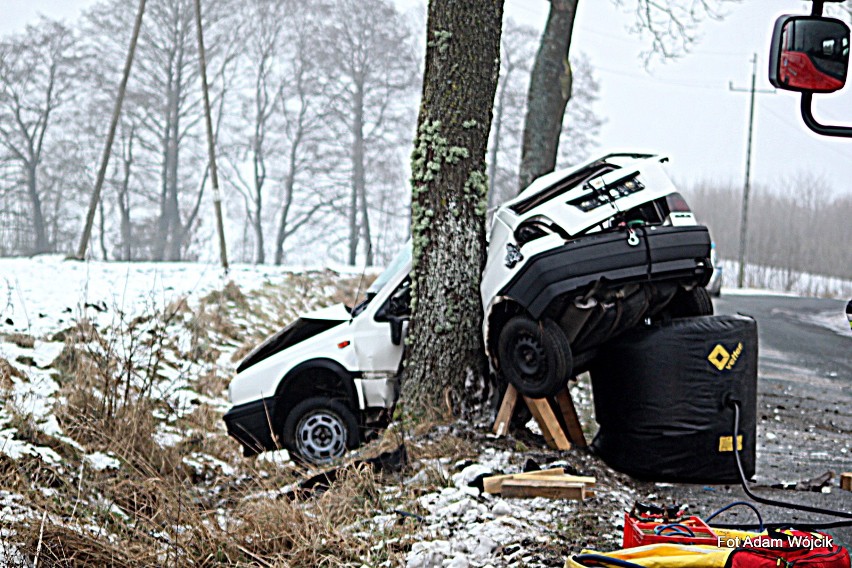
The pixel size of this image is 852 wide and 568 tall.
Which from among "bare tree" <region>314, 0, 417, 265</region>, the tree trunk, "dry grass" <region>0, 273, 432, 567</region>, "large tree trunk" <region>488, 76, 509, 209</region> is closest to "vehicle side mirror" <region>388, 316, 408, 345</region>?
"dry grass" <region>0, 273, 432, 567</region>

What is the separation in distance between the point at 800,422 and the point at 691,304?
322 cm

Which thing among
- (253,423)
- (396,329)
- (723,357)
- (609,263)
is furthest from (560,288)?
(253,423)

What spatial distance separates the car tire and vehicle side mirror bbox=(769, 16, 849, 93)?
269 centimetres

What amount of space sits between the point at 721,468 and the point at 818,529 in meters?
1.09

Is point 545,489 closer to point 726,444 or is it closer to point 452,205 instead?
point 726,444

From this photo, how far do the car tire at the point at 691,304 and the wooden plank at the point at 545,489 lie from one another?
1.75m

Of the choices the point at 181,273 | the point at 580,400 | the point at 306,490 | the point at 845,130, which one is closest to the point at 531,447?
the point at 306,490

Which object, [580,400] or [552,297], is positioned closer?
[552,297]

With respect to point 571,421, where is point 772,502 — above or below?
below

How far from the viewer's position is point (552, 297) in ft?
18.0

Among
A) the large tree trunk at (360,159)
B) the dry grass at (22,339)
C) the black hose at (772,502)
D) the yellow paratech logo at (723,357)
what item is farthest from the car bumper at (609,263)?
the large tree trunk at (360,159)

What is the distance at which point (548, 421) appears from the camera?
5.97m

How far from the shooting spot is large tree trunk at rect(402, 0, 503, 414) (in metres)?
6.47

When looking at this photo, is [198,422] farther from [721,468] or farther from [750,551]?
[750,551]
